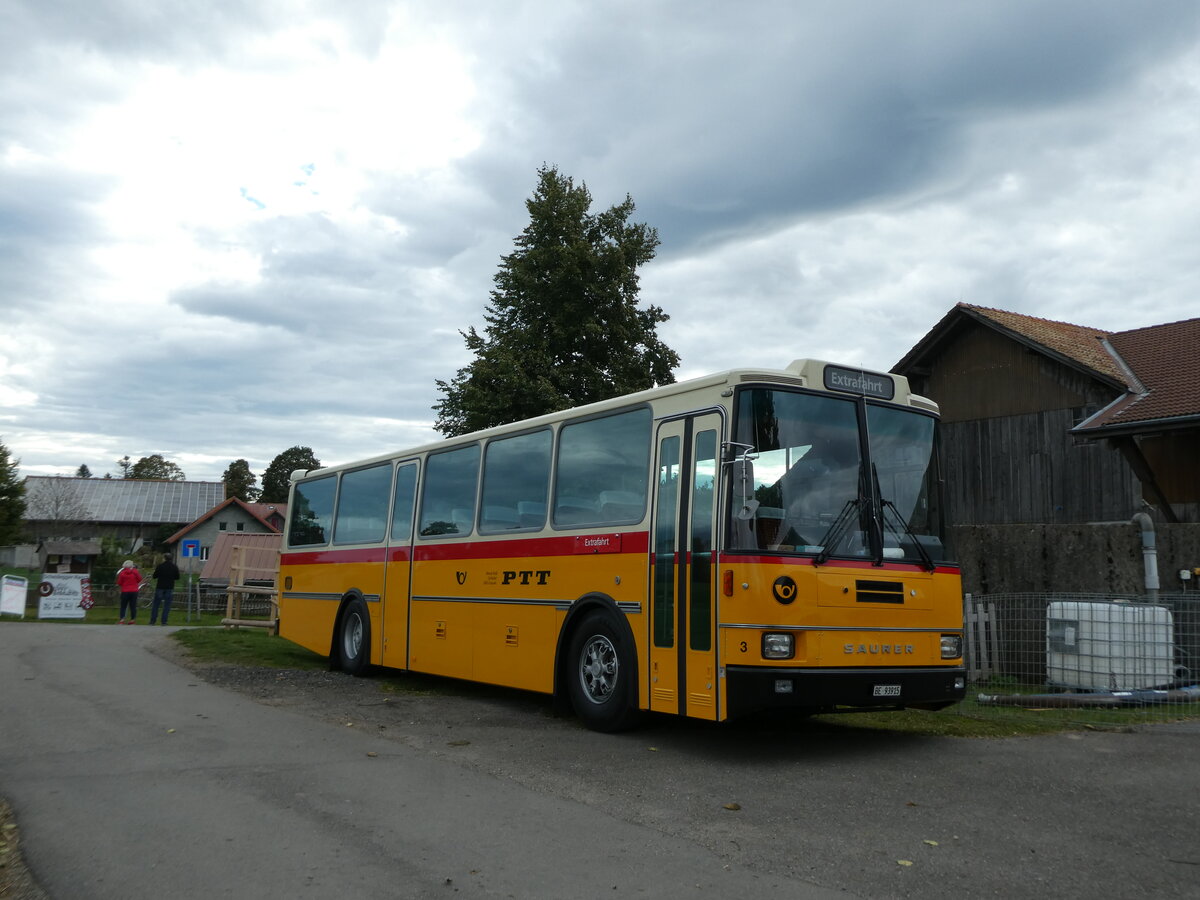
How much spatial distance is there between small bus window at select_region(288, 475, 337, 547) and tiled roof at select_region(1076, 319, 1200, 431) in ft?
51.7

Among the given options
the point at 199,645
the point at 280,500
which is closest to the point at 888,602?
the point at 199,645

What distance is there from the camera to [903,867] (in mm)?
5207

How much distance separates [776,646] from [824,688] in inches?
19.1

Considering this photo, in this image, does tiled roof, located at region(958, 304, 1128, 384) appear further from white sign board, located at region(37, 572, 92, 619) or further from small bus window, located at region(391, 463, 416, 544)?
white sign board, located at region(37, 572, 92, 619)

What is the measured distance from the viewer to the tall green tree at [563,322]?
33.8 metres

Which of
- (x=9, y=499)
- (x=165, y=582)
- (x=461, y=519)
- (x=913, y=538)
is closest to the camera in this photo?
(x=913, y=538)

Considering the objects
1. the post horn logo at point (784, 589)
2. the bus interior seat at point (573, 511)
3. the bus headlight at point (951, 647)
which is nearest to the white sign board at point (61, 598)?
the bus interior seat at point (573, 511)

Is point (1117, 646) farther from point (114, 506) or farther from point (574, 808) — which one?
point (114, 506)

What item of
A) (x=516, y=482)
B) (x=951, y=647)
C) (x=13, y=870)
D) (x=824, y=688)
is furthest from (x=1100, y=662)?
(x=13, y=870)

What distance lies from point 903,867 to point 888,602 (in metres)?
3.34

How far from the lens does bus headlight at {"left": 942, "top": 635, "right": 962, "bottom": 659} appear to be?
28.7 ft

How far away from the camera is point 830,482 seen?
27.6 ft

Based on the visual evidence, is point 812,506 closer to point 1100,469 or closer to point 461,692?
point 461,692

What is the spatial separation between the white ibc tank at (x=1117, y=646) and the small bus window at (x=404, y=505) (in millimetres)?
7801
